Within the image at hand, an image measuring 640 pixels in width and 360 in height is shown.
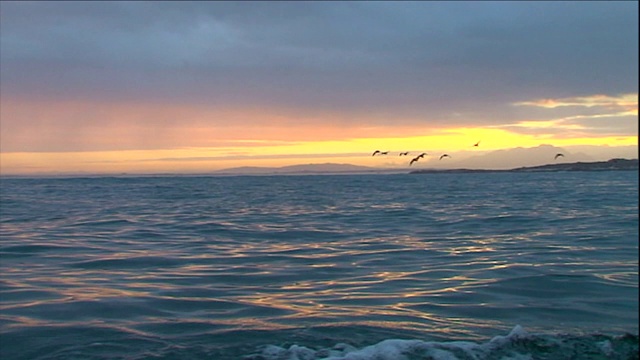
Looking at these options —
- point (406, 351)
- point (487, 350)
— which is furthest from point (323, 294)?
point (487, 350)

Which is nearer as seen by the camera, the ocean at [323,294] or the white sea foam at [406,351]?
the white sea foam at [406,351]

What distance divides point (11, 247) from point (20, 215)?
505 inches

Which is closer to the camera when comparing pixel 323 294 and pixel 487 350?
pixel 487 350

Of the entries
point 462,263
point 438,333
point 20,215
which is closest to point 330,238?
point 462,263

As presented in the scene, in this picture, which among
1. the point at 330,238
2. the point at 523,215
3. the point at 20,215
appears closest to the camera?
the point at 330,238

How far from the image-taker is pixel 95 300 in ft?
33.7

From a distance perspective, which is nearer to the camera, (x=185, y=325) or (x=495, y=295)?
(x=185, y=325)

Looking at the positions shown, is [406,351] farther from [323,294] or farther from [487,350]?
[323,294]

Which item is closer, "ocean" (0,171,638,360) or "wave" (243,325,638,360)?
"wave" (243,325,638,360)

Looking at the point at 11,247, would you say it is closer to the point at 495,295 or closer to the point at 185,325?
the point at 185,325

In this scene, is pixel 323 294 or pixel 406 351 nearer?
pixel 406 351

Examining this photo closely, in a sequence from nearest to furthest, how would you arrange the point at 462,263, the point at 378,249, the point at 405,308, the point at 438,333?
the point at 438,333 < the point at 405,308 < the point at 462,263 < the point at 378,249

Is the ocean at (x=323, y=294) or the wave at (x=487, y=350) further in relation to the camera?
the ocean at (x=323, y=294)

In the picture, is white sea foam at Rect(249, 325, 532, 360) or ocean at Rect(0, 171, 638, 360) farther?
ocean at Rect(0, 171, 638, 360)
